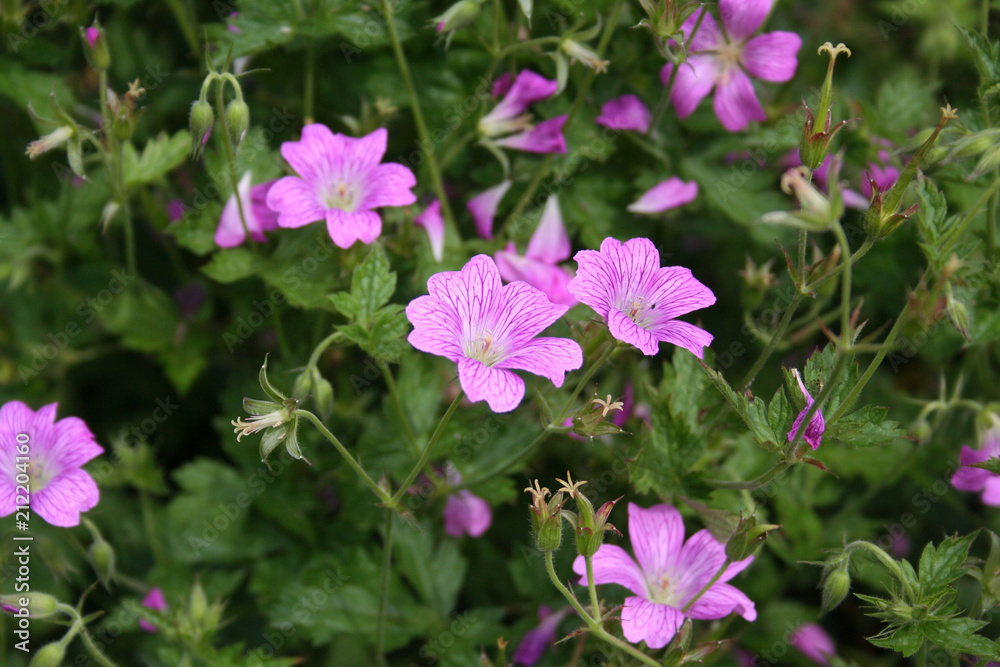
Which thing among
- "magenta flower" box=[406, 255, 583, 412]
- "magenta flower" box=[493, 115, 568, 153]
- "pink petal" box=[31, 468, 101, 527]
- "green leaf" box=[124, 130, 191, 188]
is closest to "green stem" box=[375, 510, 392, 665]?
"magenta flower" box=[406, 255, 583, 412]

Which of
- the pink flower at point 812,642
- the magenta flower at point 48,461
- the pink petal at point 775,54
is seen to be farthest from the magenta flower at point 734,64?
the magenta flower at point 48,461

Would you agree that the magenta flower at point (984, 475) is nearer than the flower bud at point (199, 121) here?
No

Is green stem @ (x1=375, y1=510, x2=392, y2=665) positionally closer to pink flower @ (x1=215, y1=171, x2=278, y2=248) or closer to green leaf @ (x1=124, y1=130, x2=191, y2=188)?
pink flower @ (x1=215, y1=171, x2=278, y2=248)

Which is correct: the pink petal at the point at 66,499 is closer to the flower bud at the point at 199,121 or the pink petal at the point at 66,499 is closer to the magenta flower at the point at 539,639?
the flower bud at the point at 199,121

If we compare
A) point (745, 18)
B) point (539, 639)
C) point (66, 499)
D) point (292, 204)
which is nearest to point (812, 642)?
point (539, 639)

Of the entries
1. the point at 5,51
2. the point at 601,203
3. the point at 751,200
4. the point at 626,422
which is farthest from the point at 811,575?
the point at 5,51
